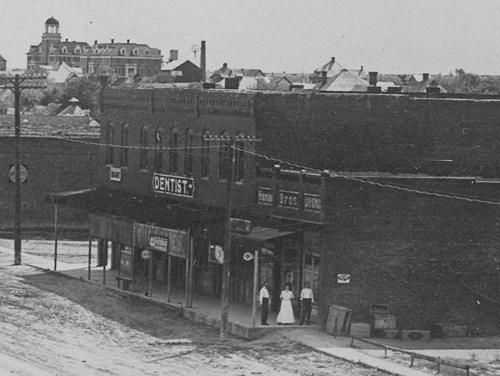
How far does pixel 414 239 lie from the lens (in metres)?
36.6

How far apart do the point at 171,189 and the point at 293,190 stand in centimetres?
876

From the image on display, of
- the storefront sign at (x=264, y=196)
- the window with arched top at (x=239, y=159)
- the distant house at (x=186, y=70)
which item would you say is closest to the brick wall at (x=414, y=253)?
the storefront sign at (x=264, y=196)

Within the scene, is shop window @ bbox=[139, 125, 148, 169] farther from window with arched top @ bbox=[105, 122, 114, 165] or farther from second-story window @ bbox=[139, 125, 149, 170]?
window with arched top @ bbox=[105, 122, 114, 165]

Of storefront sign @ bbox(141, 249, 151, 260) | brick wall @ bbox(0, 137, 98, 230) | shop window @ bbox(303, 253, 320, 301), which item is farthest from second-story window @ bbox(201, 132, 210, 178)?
brick wall @ bbox(0, 137, 98, 230)

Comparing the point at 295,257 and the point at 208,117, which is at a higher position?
the point at 208,117

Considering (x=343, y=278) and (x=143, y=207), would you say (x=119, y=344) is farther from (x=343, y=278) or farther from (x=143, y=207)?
(x=143, y=207)

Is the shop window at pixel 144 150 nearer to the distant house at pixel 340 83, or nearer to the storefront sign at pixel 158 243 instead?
the storefront sign at pixel 158 243

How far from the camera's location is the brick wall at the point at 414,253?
36.2 metres

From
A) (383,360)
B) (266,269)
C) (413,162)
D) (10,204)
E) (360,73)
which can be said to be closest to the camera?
(383,360)

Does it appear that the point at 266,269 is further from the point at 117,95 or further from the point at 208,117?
the point at 117,95

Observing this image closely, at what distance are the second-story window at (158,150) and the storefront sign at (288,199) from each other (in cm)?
893

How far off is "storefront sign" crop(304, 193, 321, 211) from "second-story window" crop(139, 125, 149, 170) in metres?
12.1

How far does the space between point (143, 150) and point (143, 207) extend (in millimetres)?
3757

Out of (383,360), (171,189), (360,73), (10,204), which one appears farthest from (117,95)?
(360,73)
